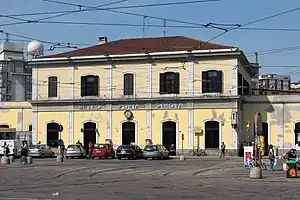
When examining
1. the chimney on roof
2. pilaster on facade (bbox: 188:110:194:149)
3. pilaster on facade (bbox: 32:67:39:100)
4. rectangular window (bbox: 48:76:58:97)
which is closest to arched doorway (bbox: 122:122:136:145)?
pilaster on facade (bbox: 188:110:194:149)

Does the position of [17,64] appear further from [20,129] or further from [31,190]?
[31,190]

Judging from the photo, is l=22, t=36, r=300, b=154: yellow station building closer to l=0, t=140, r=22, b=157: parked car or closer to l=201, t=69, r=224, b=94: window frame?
l=201, t=69, r=224, b=94: window frame

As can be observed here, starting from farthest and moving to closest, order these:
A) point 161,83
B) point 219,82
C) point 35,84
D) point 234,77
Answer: point 35,84, point 161,83, point 219,82, point 234,77

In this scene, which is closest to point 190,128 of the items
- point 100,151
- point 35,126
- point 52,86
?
point 100,151

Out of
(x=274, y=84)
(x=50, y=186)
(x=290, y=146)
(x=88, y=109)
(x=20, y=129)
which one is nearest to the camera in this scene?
(x=50, y=186)

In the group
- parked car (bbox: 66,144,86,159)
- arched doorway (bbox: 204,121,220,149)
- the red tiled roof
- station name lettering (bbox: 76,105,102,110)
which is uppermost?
the red tiled roof

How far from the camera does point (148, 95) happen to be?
65062 millimetres

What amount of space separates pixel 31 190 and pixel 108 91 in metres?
45.9

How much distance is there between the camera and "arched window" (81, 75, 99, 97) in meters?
67.1

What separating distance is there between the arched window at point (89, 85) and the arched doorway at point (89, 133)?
11.1 feet

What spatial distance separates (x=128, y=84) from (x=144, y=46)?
4.95m

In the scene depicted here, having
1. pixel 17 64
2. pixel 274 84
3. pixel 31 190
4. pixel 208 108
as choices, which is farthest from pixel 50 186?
pixel 274 84

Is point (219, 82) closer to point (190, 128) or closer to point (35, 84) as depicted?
point (190, 128)

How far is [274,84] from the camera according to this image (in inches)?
4370
